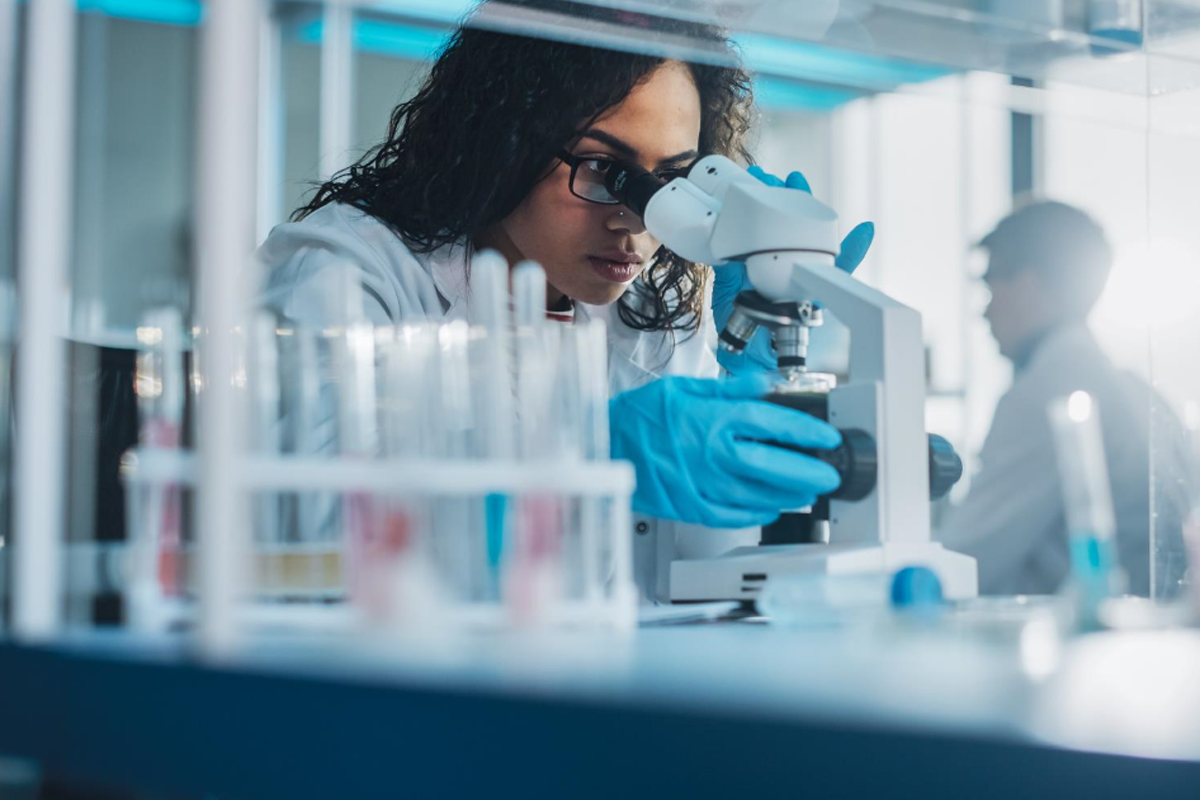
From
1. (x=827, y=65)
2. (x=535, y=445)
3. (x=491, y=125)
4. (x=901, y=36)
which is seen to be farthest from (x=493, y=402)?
(x=491, y=125)

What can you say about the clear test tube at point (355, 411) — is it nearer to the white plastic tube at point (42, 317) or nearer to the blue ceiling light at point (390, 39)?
the white plastic tube at point (42, 317)

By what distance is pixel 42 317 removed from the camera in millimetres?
693

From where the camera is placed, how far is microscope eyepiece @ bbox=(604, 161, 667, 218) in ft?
5.16

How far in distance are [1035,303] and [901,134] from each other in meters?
3.56

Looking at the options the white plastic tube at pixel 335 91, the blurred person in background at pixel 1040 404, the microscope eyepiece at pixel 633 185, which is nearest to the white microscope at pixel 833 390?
the microscope eyepiece at pixel 633 185

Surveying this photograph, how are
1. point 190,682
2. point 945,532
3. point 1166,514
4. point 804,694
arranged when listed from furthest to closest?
point 945,532 → point 1166,514 → point 190,682 → point 804,694

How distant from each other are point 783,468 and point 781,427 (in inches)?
1.5

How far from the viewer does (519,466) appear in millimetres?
787

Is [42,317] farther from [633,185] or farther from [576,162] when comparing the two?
[576,162]

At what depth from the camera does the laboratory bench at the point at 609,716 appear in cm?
45

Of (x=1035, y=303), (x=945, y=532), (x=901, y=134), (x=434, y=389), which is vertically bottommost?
(x=945, y=532)

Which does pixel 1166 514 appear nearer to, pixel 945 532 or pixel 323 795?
pixel 323 795

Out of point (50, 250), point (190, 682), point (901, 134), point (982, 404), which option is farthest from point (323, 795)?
point (901, 134)

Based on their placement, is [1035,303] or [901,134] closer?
[1035,303]
